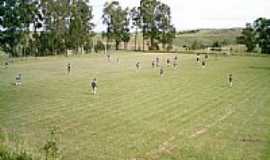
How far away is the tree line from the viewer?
109 metres

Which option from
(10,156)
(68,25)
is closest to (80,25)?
(68,25)

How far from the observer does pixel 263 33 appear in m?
141

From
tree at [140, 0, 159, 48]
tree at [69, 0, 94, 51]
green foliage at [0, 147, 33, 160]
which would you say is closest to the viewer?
green foliage at [0, 147, 33, 160]

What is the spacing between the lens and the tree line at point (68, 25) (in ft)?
358

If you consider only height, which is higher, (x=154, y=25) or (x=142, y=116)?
(x=154, y=25)

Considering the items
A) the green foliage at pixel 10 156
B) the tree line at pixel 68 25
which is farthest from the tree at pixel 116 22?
the green foliage at pixel 10 156

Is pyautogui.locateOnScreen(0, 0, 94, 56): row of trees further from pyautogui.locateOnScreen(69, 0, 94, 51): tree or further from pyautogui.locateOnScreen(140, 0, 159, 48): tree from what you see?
pyautogui.locateOnScreen(140, 0, 159, 48): tree

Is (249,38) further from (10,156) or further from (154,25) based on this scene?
(10,156)

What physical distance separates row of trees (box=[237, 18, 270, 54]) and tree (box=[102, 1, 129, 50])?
125 ft

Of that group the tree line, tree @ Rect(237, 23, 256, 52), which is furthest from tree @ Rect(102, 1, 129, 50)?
tree @ Rect(237, 23, 256, 52)

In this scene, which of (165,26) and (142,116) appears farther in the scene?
(165,26)

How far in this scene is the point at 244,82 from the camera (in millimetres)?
65312

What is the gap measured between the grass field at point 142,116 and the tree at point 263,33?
75.5 meters

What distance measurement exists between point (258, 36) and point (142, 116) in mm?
113677
